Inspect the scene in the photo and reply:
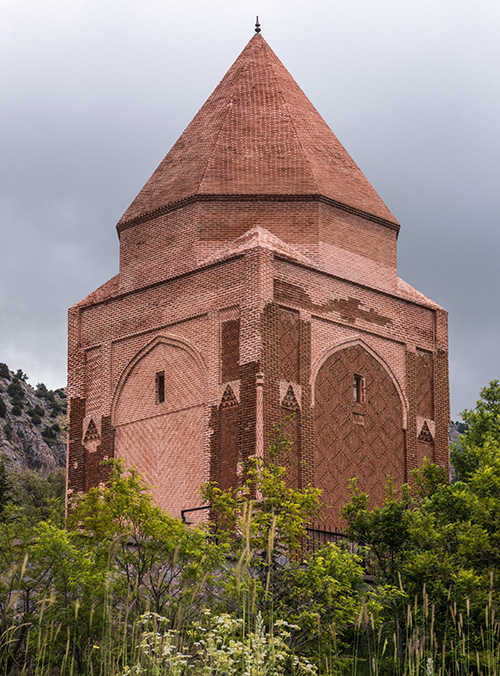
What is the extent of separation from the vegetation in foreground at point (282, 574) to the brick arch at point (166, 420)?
235 inches

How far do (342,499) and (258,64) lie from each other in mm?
10980

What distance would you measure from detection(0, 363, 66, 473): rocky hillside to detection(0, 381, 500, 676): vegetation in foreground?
42.8 meters

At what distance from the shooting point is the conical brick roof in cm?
2402

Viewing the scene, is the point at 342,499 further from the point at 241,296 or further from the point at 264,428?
the point at 241,296

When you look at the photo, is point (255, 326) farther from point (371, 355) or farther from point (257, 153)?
point (257, 153)

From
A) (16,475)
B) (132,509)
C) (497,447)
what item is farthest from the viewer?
(16,475)

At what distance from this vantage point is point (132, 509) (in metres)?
13.8

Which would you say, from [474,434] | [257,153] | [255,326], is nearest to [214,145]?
[257,153]

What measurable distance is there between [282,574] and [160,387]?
11.2 m

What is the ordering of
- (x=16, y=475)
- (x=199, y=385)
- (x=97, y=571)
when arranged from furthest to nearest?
1. (x=16, y=475)
2. (x=199, y=385)
3. (x=97, y=571)

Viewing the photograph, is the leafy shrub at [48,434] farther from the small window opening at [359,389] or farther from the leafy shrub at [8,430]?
the small window opening at [359,389]

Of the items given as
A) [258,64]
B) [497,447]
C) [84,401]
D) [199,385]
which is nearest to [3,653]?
[497,447]

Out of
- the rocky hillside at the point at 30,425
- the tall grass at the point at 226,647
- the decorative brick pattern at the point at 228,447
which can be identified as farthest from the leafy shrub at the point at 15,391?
the tall grass at the point at 226,647

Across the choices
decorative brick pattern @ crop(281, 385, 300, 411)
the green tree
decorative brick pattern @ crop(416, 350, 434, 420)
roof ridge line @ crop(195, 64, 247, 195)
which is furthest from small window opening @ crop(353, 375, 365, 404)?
the green tree
